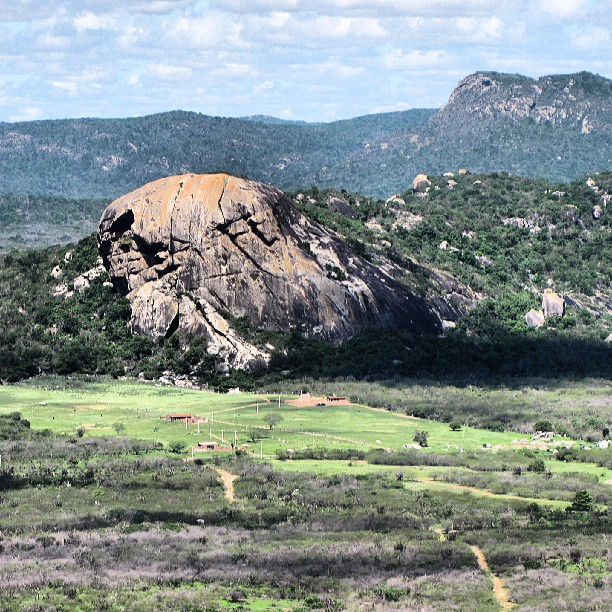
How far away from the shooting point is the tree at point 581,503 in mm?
78875

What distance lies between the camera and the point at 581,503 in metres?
79.2

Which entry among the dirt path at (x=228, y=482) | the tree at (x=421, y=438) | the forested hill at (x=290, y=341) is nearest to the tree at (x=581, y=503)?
the dirt path at (x=228, y=482)

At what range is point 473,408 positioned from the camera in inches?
5015

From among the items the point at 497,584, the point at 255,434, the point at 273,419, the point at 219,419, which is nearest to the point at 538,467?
the point at 255,434

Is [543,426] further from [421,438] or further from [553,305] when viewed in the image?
[553,305]

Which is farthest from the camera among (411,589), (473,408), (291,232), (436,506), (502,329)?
(502,329)

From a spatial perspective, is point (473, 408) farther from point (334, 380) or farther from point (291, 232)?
point (291, 232)

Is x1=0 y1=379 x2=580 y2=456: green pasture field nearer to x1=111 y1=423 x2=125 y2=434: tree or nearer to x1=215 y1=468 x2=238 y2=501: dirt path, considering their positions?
x1=111 y1=423 x2=125 y2=434: tree

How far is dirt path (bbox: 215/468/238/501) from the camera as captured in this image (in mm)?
83188

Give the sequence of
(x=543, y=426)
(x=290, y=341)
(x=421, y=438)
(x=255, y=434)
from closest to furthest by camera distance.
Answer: (x=255, y=434) < (x=421, y=438) < (x=543, y=426) < (x=290, y=341)

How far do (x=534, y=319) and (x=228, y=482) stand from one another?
10215cm

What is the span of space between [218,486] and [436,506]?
52.2ft

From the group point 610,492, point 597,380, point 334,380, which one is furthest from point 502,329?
point 610,492

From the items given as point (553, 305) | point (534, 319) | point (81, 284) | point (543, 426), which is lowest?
point (543, 426)
